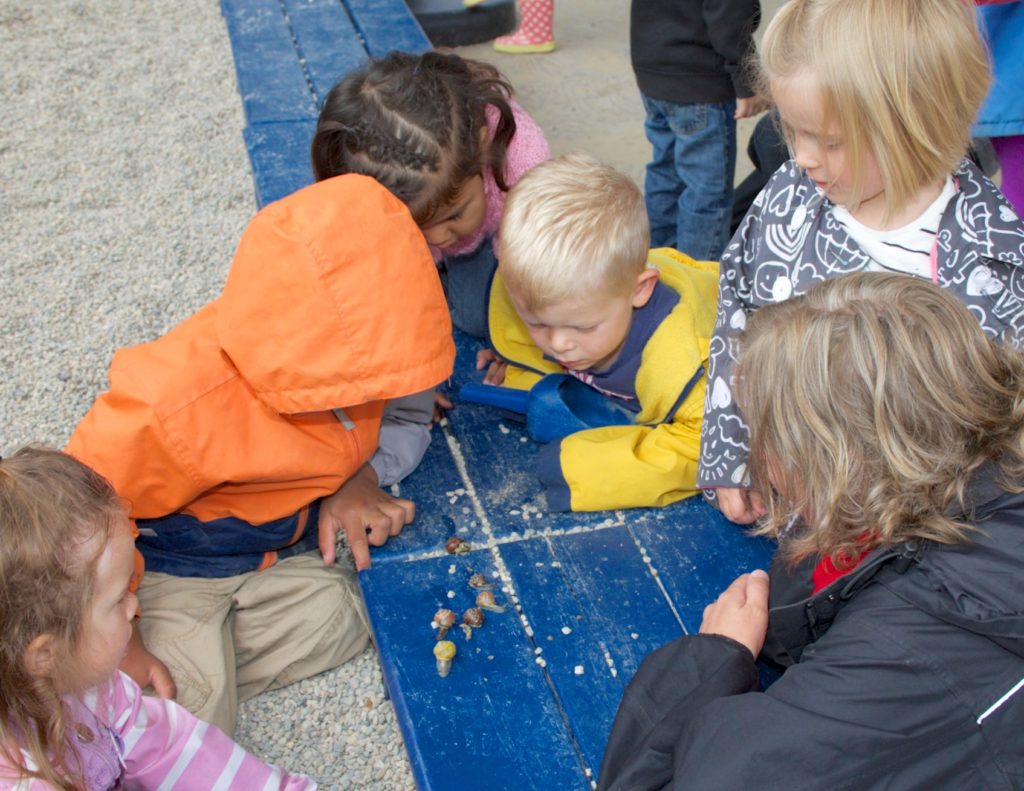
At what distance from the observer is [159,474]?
6.68ft

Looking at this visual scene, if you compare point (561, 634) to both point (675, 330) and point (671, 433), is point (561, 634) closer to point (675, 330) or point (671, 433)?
point (671, 433)

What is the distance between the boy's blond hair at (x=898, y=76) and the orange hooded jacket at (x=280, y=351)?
864mm

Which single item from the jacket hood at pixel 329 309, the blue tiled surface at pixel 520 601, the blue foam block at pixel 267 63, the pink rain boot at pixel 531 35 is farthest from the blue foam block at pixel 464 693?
the pink rain boot at pixel 531 35

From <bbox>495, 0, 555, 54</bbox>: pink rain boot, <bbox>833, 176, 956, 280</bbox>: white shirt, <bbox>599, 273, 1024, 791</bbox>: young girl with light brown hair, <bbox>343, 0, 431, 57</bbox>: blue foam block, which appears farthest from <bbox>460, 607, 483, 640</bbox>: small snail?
<bbox>495, 0, 555, 54</bbox>: pink rain boot

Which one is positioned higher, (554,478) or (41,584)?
(41,584)

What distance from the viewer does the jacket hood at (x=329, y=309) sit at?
6.48 feet

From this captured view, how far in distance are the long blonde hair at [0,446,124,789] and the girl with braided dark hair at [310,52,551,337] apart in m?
1.18

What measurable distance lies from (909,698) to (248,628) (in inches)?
57.3

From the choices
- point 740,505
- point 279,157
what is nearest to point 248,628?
point 740,505

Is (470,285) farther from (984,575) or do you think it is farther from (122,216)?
(122,216)

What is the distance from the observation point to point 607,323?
241cm

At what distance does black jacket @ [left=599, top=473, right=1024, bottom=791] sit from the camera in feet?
4.75

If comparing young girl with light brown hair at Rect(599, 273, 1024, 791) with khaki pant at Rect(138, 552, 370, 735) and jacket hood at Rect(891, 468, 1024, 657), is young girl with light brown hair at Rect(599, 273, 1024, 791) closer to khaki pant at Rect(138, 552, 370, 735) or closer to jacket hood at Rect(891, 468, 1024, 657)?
jacket hood at Rect(891, 468, 1024, 657)

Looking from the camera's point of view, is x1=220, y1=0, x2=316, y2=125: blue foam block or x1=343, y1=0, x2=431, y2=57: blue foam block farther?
x1=343, y1=0, x2=431, y2=57: blue foam block
